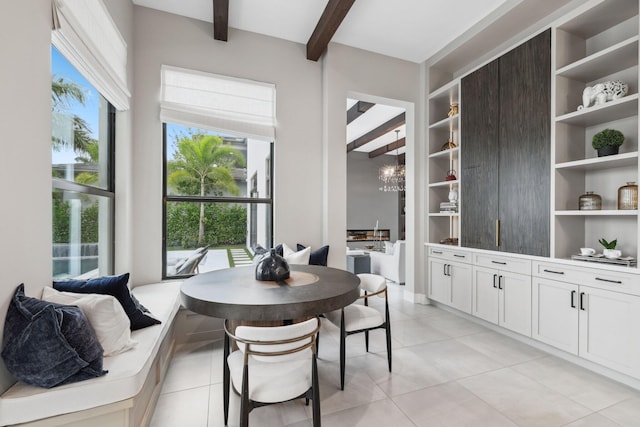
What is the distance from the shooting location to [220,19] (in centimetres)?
306

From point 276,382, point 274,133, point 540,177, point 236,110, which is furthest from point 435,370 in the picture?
point 236,110

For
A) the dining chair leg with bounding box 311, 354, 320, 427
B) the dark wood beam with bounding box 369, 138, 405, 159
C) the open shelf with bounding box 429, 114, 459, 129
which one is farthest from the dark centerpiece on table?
the dark wood beam with bounding box 369, 138, 405, 159

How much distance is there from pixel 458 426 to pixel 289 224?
2.56m

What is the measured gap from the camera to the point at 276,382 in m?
1.48

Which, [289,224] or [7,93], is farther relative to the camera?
[289,224]

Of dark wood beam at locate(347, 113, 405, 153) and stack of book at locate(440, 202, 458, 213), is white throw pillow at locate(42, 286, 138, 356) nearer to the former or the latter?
stack of book at locate(440, 202, 458, 213)

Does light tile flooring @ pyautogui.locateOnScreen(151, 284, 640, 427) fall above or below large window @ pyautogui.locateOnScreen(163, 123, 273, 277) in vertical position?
below

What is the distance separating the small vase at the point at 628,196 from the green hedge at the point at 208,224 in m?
3.57

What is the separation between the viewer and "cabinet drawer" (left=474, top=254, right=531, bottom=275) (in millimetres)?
2895

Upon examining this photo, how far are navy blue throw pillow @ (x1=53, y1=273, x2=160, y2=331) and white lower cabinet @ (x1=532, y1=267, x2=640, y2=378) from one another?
3.24 meters

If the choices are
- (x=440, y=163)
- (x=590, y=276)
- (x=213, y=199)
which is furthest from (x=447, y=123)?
(x=213, y=199)

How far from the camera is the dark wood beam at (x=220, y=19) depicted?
2853mm

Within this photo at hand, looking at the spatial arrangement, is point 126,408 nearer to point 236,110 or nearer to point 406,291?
point 236,110

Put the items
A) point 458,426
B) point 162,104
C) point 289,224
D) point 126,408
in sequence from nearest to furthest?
point 126,408
point 458,426
point 162,104
point 289,224
